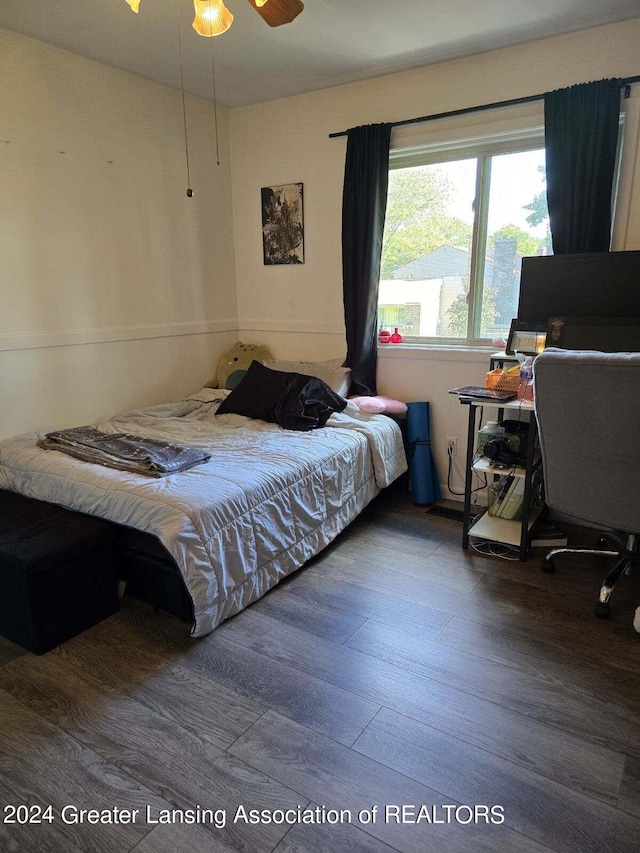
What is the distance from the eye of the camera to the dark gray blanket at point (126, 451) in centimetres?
228

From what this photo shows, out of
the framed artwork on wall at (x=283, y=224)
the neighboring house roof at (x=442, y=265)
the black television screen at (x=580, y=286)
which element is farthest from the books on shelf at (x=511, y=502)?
the framed artwork on wall at (x=283, y=224)

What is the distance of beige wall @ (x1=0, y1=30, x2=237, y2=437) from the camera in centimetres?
271

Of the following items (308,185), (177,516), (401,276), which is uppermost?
(308,185)

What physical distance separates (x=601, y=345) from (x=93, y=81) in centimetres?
313

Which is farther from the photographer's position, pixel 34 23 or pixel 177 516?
pixel 34 23

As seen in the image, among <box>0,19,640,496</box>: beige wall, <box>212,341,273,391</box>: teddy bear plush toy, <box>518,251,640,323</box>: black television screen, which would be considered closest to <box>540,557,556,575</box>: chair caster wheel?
<box>0,19,640,496</box>: beige wall

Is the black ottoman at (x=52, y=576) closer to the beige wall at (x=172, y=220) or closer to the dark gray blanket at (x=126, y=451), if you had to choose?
the dark gray blanket at (x=126, y=451)

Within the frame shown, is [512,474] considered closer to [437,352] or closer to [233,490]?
[437,352]

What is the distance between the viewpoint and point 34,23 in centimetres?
248

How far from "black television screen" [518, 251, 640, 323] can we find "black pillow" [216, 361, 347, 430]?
47.6 inches

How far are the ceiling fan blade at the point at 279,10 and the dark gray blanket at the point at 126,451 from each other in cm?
175

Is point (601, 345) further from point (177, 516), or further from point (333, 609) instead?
point (177, 516)

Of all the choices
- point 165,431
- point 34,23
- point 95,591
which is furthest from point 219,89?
point 95,591

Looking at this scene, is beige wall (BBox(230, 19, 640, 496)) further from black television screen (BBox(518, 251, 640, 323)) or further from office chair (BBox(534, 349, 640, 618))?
office chair (BBox(534, 349, 640, 618))
